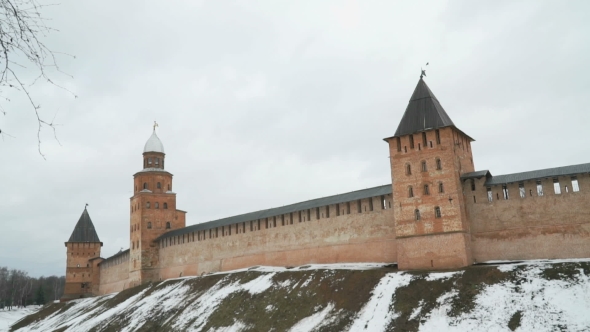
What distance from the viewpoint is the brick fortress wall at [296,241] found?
32094mm

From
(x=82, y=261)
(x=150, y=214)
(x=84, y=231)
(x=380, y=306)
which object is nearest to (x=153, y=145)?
(x=150, y=214)

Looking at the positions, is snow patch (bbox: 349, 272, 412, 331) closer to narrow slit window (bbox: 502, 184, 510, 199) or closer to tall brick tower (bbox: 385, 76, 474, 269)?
tall brick tower (bbox: 385, 76, 474, 269)

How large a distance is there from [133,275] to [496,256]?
122 ft

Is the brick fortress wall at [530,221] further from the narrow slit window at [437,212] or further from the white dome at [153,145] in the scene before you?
the white dome at [153,145]

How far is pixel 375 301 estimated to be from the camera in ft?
79.3

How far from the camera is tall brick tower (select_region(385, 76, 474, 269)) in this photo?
1082 inches

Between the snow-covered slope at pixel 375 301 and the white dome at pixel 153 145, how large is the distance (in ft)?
74.4

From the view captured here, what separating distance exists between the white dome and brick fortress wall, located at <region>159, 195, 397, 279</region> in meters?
13.2

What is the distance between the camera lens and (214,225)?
147 feet

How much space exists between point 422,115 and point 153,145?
116 ft

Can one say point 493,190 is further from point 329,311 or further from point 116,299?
point 116,299

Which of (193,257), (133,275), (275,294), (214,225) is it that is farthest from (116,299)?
(275,294)

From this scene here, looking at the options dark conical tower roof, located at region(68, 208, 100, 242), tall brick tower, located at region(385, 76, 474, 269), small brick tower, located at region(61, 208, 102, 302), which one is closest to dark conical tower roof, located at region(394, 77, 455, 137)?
tall brick tower, located at region(385, 76, 474, 269)

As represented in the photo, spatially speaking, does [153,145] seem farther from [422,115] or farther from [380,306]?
[380,306]
